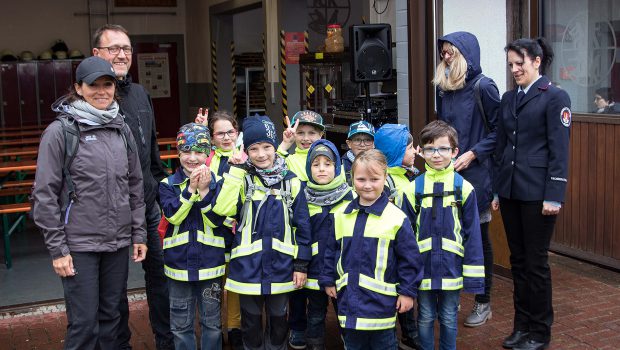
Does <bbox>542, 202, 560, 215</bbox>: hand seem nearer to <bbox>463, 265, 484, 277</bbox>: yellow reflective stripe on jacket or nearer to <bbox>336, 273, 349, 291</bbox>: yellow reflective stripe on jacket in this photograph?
<bbox>463, 265, 484, 277</bbox>: yellow reflective stripe on jacket

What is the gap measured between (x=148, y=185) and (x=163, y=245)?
1.30 ft

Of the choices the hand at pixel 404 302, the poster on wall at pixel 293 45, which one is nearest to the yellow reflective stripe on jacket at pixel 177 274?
the hand at pixel 404 302

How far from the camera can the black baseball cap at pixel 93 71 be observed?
12.9ft

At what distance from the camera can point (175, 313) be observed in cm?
452

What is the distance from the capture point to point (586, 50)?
7.07 m

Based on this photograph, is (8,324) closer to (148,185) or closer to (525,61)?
(148,185)

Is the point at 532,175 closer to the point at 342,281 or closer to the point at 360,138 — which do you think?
the point at 360,138

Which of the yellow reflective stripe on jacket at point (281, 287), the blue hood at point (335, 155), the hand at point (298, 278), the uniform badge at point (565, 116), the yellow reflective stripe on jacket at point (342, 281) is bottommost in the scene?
the yellow reflective stripe on jacket at point (281, 287)

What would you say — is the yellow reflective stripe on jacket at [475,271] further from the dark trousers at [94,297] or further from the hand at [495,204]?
the dark trousers at [94,297]

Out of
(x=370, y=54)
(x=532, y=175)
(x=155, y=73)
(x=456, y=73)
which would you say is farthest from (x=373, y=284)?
(x=155, y=73)

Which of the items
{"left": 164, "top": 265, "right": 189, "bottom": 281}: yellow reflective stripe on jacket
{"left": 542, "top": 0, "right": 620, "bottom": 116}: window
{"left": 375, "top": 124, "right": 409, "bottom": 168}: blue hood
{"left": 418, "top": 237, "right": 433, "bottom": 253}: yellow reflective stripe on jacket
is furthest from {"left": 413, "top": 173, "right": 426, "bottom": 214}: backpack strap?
{"left": 542, "top": 0, "right": 620, "bottom": 116}: window

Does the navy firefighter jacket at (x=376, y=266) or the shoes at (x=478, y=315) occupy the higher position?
the navy firefighter jacket at (x=376, y=266)

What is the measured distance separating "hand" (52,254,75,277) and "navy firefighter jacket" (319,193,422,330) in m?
1.37

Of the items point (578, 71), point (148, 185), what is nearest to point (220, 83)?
point (578, 71)
